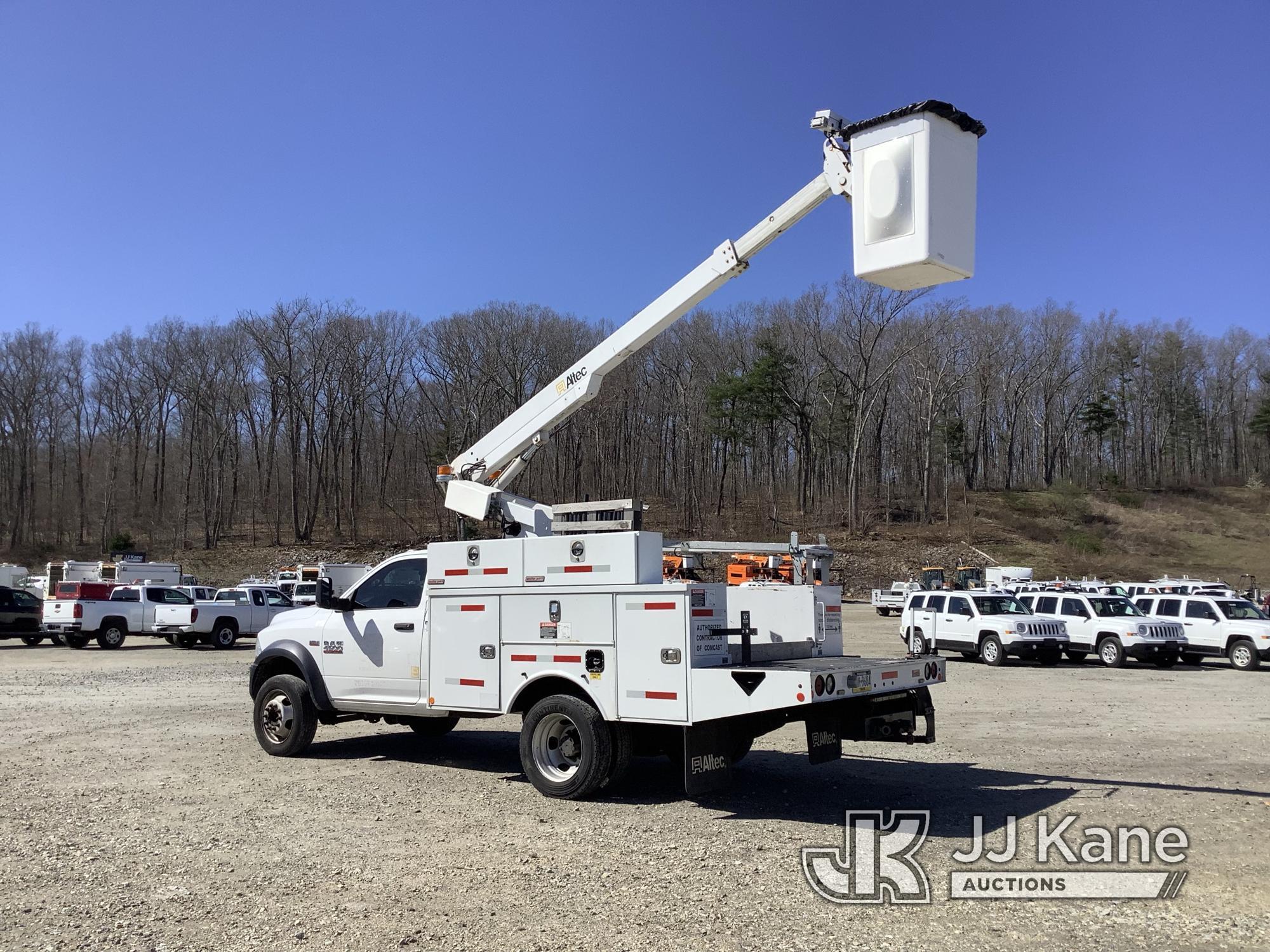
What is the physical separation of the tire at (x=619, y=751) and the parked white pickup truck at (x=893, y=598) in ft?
113

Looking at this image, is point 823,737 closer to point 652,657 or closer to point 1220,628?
point 652,657

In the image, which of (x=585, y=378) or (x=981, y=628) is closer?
(x=585, y=378)

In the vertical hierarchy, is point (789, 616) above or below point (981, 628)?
above

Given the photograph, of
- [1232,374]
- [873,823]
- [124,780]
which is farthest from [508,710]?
[1232,374]

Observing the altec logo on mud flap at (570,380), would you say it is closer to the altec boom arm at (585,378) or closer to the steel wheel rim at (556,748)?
the altec boom arm at (585,378)

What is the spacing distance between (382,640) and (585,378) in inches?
146

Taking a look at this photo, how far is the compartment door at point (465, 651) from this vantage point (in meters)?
9.01

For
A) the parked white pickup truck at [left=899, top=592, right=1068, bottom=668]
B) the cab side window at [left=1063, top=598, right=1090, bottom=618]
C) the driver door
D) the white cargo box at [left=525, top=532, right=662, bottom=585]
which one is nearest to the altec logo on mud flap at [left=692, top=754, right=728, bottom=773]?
the white cargo box at [left=525, top=532, right=662, bottom=585]

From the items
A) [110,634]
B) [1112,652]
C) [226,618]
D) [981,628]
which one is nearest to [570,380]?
[981,628]

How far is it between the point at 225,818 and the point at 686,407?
6897 cm

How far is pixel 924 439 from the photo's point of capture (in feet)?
243

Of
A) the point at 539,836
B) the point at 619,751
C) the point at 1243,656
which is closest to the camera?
the point at 539,836

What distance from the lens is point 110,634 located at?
28922 millimetres

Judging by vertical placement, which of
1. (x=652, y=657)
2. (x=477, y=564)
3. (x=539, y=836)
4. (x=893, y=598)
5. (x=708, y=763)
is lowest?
(x=893, y=598)
